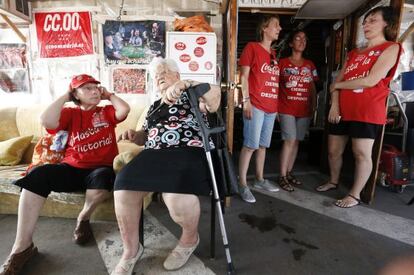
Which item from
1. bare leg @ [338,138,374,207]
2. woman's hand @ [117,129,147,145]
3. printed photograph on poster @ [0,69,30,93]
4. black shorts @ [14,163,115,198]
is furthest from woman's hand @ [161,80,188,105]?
printed photograph on poster @ [0,69,30,93]

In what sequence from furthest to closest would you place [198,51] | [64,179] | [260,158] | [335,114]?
[198,51] → [260,158] → [335,114] → [64,179]

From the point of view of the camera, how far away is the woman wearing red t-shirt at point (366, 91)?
190 cm

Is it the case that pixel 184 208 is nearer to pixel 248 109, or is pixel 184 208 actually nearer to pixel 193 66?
pixel 248 109

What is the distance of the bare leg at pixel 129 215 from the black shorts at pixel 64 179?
343mm

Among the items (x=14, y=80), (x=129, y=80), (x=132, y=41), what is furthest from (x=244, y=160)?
(x=14, y=80)

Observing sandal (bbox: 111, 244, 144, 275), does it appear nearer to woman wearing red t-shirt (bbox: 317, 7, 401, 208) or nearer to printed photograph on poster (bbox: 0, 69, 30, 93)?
woman wearing red t-shirt (bbox: 317, 7, 401, 208)

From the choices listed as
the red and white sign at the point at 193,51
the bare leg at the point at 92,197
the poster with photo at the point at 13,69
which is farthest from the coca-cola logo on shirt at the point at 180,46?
the poster with photo at the point at 13,69

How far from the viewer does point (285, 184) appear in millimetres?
2582

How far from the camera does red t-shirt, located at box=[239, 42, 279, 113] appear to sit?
216 centimetres

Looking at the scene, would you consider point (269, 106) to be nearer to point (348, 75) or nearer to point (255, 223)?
point (348, 75)

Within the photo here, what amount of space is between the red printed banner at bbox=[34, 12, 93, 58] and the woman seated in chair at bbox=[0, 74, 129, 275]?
1.71m

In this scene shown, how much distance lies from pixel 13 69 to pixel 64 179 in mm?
2435

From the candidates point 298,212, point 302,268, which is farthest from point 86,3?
point 302,268

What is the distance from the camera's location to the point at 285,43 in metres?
4.87
